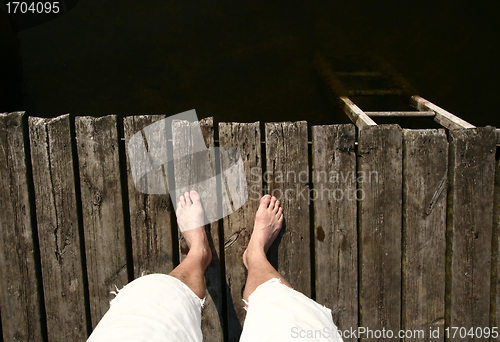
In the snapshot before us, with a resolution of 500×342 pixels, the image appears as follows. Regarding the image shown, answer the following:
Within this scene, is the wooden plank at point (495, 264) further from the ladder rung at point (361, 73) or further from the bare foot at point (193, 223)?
the bare foot at point (193, 223)

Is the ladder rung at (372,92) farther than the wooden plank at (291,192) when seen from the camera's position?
Yes

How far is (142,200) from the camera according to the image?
1945mm

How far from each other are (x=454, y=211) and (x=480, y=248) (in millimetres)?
323

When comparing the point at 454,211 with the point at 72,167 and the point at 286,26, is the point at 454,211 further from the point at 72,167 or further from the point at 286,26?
the point at 72,167

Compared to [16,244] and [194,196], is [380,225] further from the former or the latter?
[16,244]

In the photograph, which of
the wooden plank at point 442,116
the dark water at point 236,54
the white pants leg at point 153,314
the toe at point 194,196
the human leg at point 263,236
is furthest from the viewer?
the dark water at point 236,54

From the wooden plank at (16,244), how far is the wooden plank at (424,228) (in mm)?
2525

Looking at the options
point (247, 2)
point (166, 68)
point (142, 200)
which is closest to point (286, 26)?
point (247, 2)

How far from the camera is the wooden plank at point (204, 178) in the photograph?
6.21ft

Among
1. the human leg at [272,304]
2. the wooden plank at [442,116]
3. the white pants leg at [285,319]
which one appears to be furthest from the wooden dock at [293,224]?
the white pants leg at [285,319]

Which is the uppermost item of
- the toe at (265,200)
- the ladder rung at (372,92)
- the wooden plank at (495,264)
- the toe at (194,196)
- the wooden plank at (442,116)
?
the ladder rung at (372,92)

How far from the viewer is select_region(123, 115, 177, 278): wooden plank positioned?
1.94 m

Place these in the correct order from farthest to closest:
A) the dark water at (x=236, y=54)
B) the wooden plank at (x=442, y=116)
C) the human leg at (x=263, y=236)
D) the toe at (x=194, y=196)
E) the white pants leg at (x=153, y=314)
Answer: the dark water at (x=236, y=54) → the wooden plank at (x=442, y=116) → the toe at (x=194, y=196) → the human leg at (x=263, y=236) → the white pants leg at (x=153, y=314)

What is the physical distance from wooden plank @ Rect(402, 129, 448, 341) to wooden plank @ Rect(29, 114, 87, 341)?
2205mm
